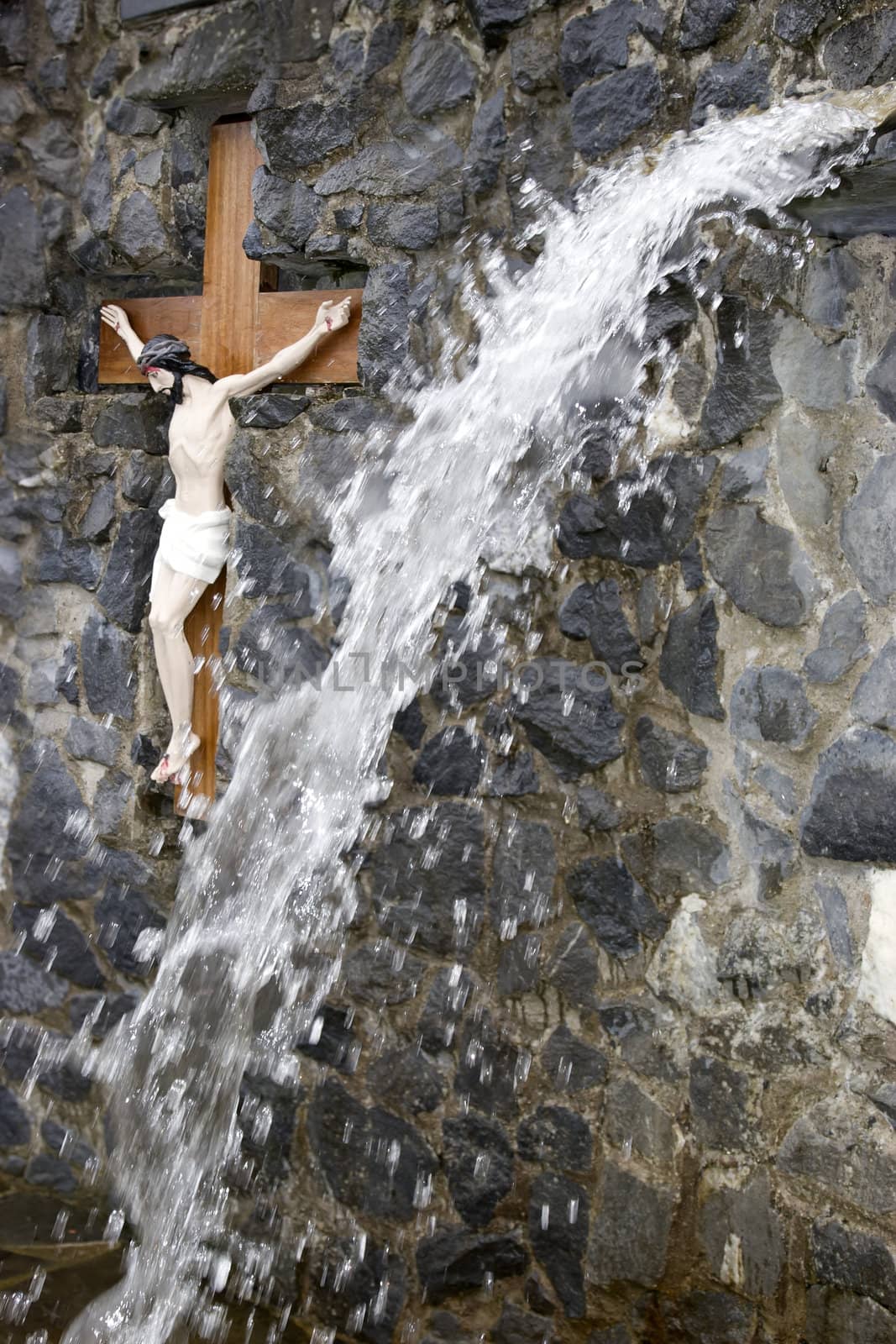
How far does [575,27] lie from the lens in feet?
7.29

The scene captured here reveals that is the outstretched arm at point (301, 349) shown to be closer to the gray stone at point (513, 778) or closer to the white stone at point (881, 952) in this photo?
the gray stone at point (513, 778)

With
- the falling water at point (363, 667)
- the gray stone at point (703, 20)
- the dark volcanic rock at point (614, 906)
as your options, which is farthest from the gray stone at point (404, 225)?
the dark volcanic rock at point (614, 906)

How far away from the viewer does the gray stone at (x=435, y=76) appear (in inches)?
94.2

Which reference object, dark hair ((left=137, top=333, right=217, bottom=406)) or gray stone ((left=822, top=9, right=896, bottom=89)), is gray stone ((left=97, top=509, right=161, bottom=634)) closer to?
dark hair ((left=137, top=333, right=217, bottom=406))

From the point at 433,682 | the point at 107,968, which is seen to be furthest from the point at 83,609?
the point at 433,682

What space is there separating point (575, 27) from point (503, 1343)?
96.9 inches

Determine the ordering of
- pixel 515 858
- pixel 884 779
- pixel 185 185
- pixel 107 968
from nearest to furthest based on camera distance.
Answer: pixel 884 779 < pixel 515 858 < pixel 185 185 < pixel 107 968

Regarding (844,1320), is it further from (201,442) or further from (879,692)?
(201,442)

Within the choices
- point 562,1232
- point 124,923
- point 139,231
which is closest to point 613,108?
point 139,231

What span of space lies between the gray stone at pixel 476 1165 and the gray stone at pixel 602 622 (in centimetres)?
95

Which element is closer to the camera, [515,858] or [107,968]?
[515,858]

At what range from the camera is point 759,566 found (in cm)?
206

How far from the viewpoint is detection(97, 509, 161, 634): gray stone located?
304 centimetres

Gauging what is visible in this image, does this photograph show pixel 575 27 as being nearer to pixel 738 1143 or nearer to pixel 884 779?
pixel 884 779
